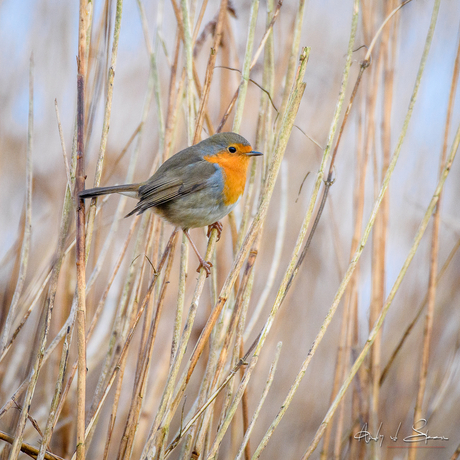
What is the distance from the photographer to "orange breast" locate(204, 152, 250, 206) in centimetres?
221

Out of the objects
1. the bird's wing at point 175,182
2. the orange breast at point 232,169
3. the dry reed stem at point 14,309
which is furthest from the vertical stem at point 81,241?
the orange breast at point 232,169

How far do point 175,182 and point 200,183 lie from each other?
0.40 ft

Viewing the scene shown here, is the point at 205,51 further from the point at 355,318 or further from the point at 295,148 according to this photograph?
the point at 355,318

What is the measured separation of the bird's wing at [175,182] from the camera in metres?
2.06

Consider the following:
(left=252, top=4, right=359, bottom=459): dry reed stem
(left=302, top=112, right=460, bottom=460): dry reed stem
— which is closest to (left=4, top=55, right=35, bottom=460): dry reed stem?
(left=252, top=4, right=359, bottom=459): dry reed stem

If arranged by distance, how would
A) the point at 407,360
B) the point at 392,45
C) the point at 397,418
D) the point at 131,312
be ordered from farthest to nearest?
the point at 407,360 → the point at 397,418 → the point at 392,45 → the point at 131,312

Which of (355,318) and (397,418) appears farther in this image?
(397,418)

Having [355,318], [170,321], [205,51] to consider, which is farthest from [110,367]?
[205,51]

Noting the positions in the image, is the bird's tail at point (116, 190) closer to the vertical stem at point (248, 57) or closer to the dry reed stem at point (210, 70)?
the dry reed stem at point (210, 70)

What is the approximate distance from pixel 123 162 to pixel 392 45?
5.65 feet

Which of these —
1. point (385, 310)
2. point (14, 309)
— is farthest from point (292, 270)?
point (14, 309)

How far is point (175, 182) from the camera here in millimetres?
2199

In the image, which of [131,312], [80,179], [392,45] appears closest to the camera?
[80,179]

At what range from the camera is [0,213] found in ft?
8.96
